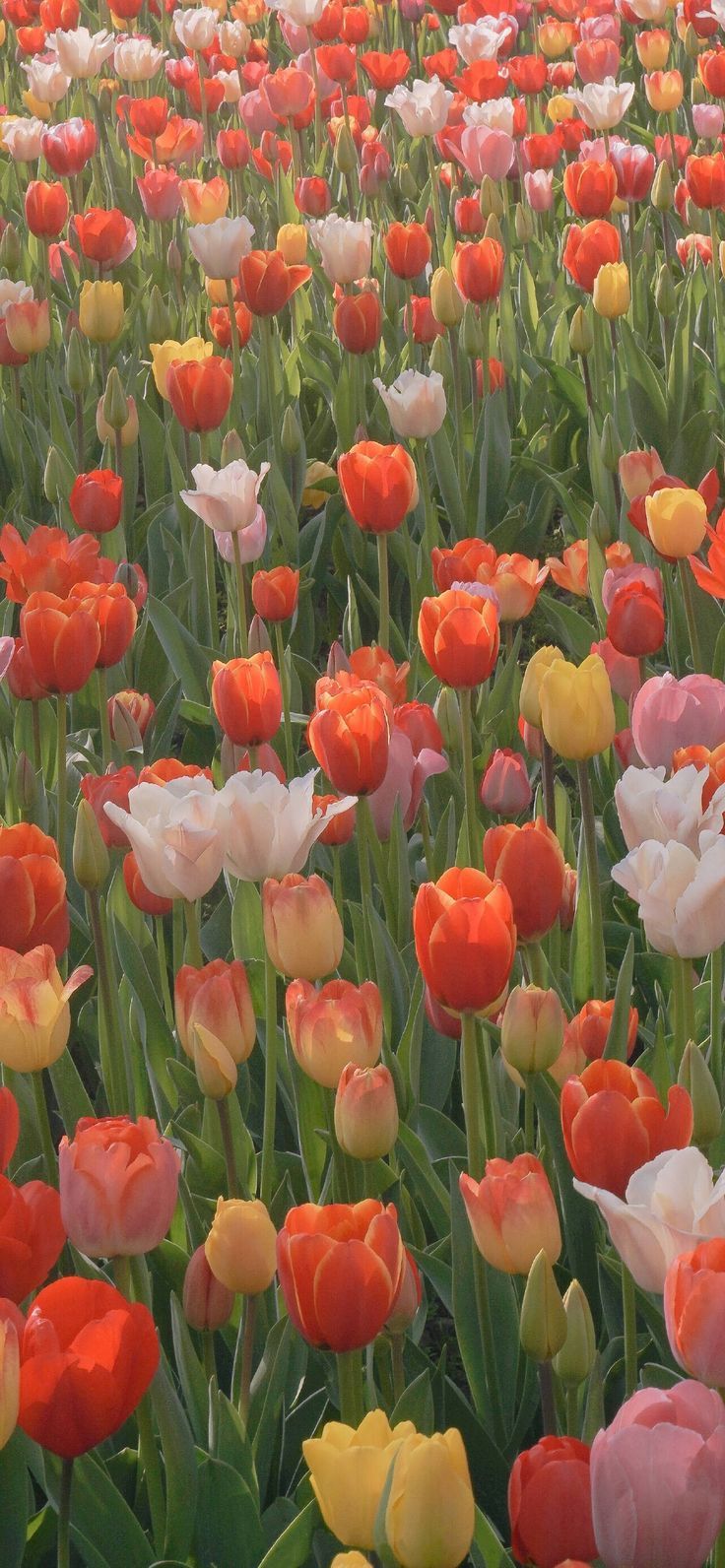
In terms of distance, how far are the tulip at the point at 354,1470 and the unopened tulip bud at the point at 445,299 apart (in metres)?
2.37

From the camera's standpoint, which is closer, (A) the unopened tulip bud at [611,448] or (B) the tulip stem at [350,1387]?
(B) the tulip stem at [350,1387]

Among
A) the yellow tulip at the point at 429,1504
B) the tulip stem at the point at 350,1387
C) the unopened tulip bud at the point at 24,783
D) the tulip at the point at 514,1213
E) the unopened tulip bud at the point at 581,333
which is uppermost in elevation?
the yellow tulip at the point at 429,1504

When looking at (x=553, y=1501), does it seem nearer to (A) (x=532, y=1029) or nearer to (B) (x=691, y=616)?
(A) (x=532, y=1029)

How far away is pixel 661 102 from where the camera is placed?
433 cm

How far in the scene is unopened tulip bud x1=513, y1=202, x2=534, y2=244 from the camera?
4.01 m

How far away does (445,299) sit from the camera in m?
2.89

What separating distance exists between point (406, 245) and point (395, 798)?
1788 mm

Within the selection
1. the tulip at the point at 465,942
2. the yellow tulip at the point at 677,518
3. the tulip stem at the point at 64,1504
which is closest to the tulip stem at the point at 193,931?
the tulip at the point at 465,942

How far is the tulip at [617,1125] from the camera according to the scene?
1.00 metres

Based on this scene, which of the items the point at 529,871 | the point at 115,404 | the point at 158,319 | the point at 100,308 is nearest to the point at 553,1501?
the point at 529,871

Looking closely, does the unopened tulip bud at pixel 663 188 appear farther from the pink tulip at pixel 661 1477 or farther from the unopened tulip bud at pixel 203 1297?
the pink tulip at pixel 661 1477

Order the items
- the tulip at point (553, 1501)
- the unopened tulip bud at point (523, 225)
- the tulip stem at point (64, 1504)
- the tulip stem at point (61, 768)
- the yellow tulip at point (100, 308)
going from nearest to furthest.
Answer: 1. the tulip at point (553, 1501)
2. the tulip stem at point (64, 1504)
3. the tulip stem at point (61, 768)
4. the yellow tulip at point (100, 308)
5. the unopened tulip bud at point (523, 225)

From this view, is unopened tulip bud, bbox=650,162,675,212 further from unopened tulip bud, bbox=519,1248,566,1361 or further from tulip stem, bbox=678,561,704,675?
unopened tulip bud, bbox=519,1248,566,1361

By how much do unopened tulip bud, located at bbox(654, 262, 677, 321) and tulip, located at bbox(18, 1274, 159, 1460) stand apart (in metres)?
2.67
